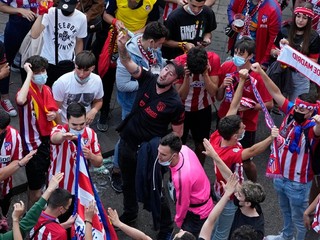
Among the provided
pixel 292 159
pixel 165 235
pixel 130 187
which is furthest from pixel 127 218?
pixel 292 159

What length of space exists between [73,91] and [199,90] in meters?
1.42

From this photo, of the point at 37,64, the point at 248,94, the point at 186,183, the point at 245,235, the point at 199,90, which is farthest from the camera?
the point at 199,90

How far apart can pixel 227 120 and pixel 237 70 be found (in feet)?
3.98

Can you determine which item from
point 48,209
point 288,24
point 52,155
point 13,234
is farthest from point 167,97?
point 288,24

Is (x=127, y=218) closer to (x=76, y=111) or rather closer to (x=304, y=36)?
(x=76, y=111)

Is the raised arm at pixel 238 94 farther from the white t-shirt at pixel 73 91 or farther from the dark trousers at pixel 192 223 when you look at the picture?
the white t-shirt at pixel 73 91

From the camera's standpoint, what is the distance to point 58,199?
6074mm

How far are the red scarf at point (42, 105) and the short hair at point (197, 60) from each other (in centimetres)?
146

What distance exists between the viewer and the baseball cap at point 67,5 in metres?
8.13

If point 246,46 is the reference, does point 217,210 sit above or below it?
below

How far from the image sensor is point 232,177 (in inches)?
243

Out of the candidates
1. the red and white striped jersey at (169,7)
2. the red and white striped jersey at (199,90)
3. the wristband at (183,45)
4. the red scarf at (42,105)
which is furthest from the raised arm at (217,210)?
the red and white striped jersey at (169,7)

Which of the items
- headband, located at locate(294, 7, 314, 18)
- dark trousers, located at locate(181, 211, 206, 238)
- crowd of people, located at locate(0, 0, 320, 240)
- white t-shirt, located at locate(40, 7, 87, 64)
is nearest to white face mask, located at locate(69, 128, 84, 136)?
crowd of people, located at locate(0, 0, 320, 240)

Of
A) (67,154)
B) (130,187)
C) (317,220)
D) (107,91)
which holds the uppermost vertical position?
(67,154)
